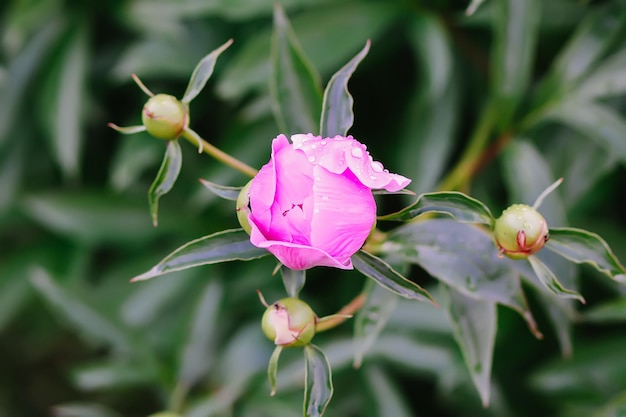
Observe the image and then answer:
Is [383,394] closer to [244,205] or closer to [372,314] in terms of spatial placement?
[372,314]

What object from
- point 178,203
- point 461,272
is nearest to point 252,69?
point 178,203

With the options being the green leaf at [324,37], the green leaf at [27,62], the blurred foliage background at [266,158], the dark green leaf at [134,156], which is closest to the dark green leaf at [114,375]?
the blurred foliage background at [266,158]

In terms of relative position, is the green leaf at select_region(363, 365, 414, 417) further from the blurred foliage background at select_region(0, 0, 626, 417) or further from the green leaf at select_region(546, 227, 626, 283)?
the green leaf at select_region(546, 227, 626, 283)

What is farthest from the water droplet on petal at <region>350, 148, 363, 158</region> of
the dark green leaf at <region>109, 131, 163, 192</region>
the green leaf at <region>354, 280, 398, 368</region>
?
the dark green leaf at <region>109, 131, 163, 192</region>

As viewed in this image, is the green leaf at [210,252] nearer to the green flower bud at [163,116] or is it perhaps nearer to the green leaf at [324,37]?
the green flower bud at [163,116]

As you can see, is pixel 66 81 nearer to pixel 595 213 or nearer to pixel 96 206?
pixel 96 206

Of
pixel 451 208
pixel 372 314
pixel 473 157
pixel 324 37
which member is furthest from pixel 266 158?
pixel 451 208
